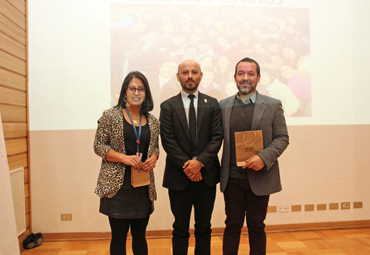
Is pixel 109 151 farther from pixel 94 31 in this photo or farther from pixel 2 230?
pixel 94 31

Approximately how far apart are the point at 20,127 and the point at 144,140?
167 centimetres

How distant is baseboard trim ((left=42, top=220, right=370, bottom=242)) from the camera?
2977mm

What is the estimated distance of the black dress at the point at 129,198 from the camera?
1.80m

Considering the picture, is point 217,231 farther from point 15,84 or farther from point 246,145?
point 15,84

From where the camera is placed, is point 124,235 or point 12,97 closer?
point 124,235

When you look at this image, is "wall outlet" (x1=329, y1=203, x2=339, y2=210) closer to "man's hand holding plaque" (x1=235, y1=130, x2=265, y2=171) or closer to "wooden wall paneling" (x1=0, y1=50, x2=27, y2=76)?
"man's hand holding plaque" (x1=235, y1=130, x2=265, y2=171)

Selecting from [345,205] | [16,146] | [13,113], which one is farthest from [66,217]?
[345,205]

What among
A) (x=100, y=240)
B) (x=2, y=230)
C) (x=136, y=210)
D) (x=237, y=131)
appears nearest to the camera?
(x=2, y=230)

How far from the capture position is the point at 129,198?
1.82m

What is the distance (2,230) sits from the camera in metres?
1.71

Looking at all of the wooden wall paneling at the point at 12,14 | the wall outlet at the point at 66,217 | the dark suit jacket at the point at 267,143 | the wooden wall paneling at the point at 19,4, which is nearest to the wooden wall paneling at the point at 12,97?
the wooden wall paneling at the point at 12,14

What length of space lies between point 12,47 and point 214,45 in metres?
2.00

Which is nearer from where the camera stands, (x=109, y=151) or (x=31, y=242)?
(x=109, y=151)

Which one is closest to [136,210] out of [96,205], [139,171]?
[139,171]
